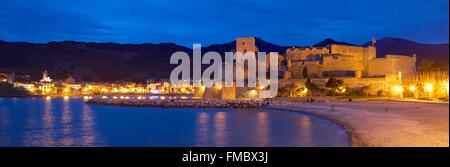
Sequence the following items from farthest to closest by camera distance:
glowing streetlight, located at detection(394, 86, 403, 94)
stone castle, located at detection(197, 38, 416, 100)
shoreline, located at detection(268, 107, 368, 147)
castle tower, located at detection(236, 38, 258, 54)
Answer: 1. castle tower, located at detection(236, 38, 258, 54)
2. stone castle, located at detection(197, 38, 416, 100)
3. glowing streetlight, located at detection(394, 86, 403, 94)
4. shoreline, located at detection(268, 107, 368, 147)

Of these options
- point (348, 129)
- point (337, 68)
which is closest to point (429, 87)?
point (337, 68)

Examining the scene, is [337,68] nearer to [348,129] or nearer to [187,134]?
[348,129]

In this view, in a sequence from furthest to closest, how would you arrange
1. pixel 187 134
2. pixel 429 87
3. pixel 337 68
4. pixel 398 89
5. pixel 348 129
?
pixel 337 68, pixel 398 89, pixel 429 87, pixel 187 134, pixel 348 129

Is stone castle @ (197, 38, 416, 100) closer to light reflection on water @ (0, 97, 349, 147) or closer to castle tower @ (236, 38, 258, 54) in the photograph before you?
castle tower @ (236, 38, 258, 54)

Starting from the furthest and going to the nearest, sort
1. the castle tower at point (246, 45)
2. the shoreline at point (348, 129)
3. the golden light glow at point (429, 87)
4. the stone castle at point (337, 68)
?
the castle tower at point (246, 45)
the stone castle at point (337, 68)
the golden light glow at point (429, 87)
the shoreline at point (348, 129)

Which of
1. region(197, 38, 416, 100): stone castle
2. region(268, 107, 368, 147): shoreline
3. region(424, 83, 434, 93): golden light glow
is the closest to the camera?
region(268, 107, 368, 147): shoreline

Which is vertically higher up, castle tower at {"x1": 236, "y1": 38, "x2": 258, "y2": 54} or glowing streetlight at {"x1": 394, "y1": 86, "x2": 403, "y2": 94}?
castle tower at {"x1": 236, "y1": 38, "x2": 258, "y2": 54}

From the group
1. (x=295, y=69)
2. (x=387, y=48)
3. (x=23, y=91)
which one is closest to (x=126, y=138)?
(x=295, y=69)

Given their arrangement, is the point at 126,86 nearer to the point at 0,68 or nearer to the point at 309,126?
the point at 0,68

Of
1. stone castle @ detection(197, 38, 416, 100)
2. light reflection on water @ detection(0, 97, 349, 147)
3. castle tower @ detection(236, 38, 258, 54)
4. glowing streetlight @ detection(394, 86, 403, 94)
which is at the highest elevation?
castle tower @ detection(236, 38, 258, 54)

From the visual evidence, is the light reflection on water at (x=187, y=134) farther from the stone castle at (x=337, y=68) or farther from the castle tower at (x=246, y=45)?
the castle tower at (x=246, y=45)

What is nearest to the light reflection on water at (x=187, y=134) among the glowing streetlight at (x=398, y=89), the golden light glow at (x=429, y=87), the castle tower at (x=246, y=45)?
the golden light glow at (x=429, y=87)

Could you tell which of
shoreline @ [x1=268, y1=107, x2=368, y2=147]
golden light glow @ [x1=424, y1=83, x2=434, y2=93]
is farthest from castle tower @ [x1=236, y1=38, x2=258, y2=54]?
shoreline @ [x1=268, y1=107, x2=368, y2=147]
